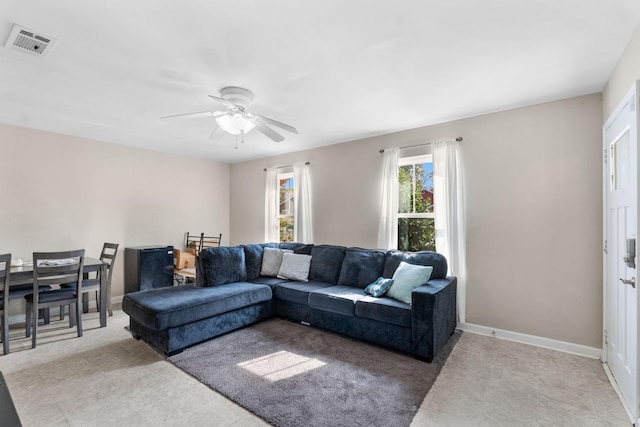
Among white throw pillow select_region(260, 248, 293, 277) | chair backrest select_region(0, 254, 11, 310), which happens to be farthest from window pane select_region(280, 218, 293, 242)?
chair backrest select_region(0, 254, 11, 310)

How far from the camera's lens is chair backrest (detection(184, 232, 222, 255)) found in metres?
5.50

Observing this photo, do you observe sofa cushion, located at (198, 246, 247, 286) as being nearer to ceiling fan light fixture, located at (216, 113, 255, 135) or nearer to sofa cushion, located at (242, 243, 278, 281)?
sofa cushion, located at (242, 243, 278, 281)

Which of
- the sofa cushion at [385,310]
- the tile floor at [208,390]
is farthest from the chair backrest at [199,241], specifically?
the sofa cushion at [385,310]

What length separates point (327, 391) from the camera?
225cm

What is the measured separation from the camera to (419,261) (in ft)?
11.3

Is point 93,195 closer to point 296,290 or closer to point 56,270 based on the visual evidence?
point 56,270

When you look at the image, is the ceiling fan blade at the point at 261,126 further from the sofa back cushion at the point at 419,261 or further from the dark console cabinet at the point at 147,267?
the dark console cabinet at the point at 147,267

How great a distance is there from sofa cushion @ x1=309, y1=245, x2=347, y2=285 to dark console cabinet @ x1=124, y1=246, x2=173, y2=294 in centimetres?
253

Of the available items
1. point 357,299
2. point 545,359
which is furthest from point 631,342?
point 357,299

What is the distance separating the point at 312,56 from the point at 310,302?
2527 millimetres

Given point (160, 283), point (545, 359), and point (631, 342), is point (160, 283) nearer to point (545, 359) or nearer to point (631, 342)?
point (545, 359)

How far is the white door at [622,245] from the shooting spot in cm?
192

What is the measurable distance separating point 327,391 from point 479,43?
2752mm

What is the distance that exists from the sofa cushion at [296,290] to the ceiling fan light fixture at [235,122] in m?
1.97
